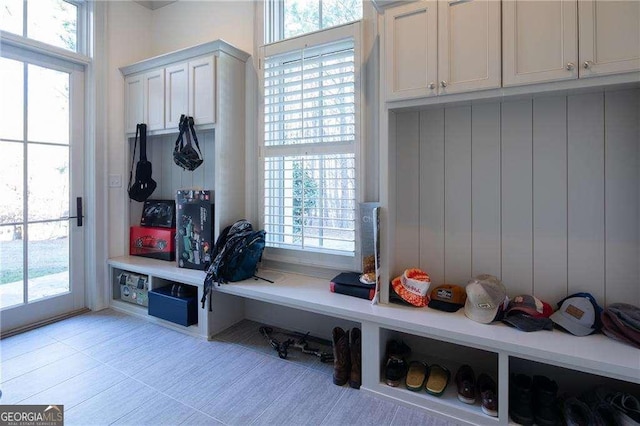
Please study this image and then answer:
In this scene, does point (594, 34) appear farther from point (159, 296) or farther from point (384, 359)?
point (159, 296)

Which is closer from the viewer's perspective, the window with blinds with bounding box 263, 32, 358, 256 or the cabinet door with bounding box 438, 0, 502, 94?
the cabinet door with bounding box 438, 0, 502, 94

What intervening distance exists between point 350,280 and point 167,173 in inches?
87.2

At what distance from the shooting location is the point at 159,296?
8.29 ft

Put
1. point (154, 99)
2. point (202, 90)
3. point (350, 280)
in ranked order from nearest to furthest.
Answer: point (350, 280)
point (202, 90)
point (154, 99)

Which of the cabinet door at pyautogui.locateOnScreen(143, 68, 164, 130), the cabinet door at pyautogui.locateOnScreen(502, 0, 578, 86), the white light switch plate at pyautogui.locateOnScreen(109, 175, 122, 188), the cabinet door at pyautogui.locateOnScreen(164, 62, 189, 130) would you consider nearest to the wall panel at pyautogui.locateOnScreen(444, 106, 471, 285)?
the cabinet door at pyautogui.locateOnScreen(502, 0, 578, 86)

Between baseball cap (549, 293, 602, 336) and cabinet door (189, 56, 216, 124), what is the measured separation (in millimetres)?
2548

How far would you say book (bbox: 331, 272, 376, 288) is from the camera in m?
1.98

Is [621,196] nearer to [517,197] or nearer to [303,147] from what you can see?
[517,197]

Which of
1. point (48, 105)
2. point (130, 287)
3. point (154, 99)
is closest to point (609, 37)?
point (154, 99)

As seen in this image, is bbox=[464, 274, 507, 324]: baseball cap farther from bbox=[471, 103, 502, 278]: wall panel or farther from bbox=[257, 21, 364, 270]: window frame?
bbox=[257, 21, 364, 270]: window frame

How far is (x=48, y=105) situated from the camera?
2.61 meters

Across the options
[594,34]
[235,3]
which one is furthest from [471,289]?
[235,3]

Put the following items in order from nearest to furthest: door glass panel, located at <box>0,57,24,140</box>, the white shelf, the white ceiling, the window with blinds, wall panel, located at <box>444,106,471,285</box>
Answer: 1. the white shelf
2. wall panel, located at <box>444,106,471,285</box>
3. the window with blinds
4. door glass panel, located at <box>0,57,24,140</box>
5. the white ceiling
